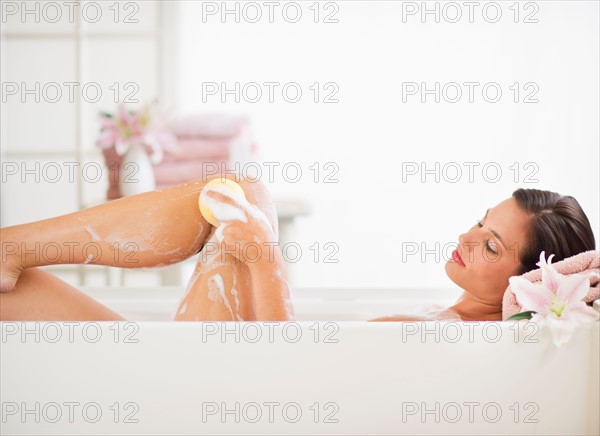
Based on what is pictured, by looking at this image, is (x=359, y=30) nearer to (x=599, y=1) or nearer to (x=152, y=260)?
(x=599, y=1)

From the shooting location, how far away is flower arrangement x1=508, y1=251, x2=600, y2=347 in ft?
3.69

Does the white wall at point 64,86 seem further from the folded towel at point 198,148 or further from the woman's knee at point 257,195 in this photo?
the woman's knee at point 257,195

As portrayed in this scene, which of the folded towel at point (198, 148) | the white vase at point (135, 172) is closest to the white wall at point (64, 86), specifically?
the folded towel at point (198, 148)

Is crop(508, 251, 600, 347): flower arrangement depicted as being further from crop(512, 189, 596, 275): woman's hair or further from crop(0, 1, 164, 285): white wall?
crop(0, 1, 164, 285): white wall

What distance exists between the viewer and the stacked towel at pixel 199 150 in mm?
2938

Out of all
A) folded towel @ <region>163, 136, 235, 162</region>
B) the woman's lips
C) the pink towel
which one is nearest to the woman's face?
the woman's lips

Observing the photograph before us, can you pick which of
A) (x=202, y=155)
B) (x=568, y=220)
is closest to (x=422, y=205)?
(x=202, y=155)

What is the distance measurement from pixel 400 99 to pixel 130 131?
1.39 meters

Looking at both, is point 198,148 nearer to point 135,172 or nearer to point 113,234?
point 135,172

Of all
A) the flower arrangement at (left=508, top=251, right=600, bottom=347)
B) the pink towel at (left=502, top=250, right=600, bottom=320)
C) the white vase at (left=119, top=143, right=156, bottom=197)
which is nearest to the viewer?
the flower arrangement at (left=508, top=251, right=600, bottom=347)

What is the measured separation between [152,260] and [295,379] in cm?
37

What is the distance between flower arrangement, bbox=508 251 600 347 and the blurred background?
A: 2.24m

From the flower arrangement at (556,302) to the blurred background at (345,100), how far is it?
2244 mm

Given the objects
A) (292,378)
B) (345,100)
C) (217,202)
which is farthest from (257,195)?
(345,100)
